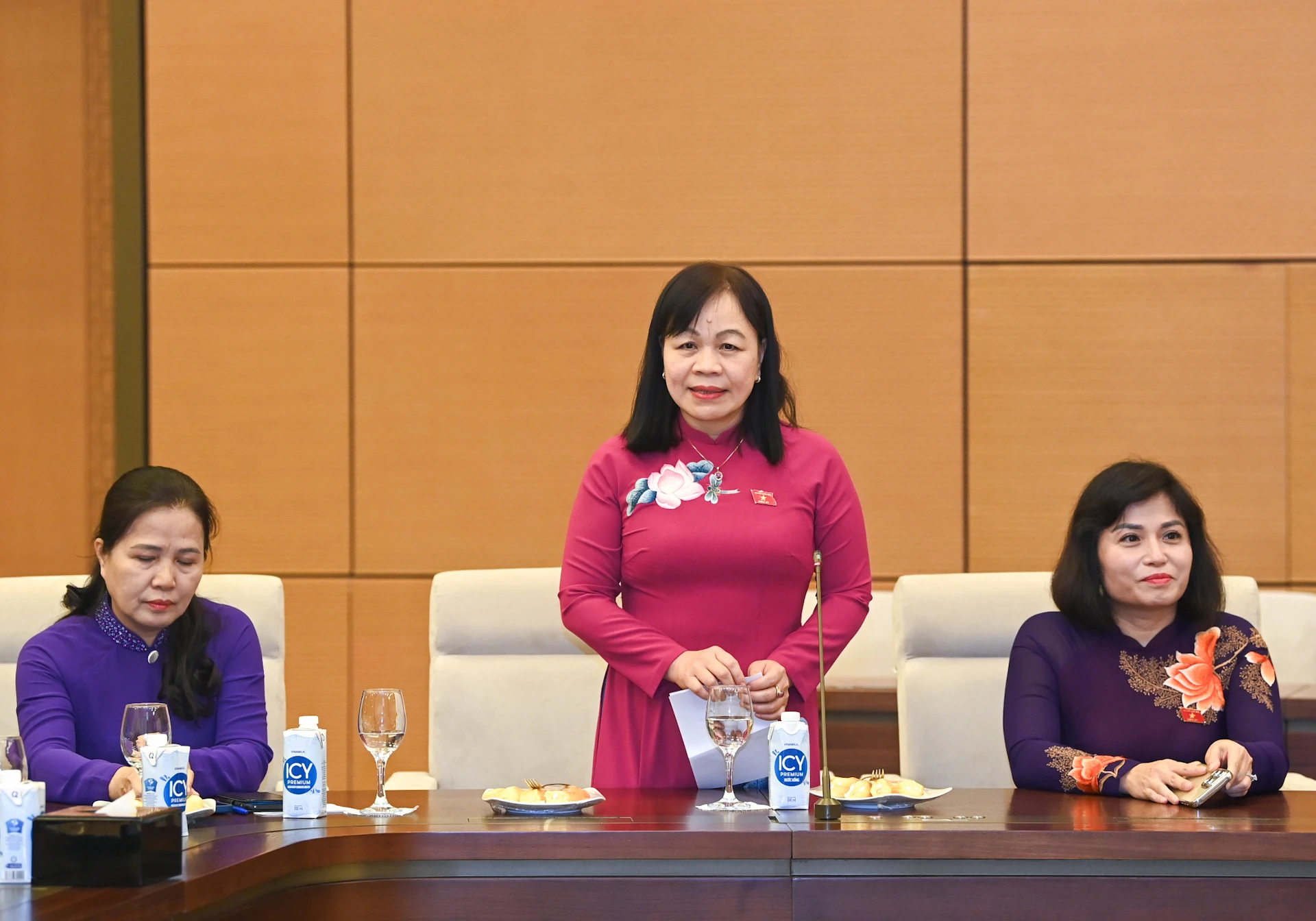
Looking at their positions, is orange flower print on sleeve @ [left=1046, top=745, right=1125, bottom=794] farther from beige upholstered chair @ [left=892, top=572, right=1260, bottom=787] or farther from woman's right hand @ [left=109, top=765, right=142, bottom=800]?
woman's right hand @ [left=109, top=765, right=142, bottom=800]

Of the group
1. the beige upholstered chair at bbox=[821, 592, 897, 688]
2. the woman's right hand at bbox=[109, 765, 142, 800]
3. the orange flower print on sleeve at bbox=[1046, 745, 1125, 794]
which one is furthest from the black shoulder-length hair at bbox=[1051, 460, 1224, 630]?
the woman's right hand at bbox=[109, 765, 142, 800]

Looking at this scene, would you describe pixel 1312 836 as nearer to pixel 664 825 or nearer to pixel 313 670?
pixel 664 825

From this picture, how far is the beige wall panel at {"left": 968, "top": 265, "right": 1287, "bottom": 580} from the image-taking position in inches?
151

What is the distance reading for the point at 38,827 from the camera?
1.50 m

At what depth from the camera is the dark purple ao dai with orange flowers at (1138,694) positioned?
2264 millimetres

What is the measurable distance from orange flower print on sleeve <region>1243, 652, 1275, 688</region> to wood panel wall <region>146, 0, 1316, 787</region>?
158 centimetres

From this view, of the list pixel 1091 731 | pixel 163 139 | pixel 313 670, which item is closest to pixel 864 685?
pixel 1091 731

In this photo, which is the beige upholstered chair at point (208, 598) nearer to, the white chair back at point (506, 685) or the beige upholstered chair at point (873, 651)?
the white chair back at point (506, 685)

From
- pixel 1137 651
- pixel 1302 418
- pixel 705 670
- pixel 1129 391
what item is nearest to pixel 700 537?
pixel 705 670

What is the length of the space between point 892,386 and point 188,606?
2.19 meters

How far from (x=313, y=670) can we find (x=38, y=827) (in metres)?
2.53

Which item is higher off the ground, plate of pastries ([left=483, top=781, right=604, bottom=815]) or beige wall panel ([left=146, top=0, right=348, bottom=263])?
beige wall panel ([left=146, top=0, right=348, bottom=263])

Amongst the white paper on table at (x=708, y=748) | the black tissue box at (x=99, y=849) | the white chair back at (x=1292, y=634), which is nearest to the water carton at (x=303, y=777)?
the black tissue box at (x=99, y=849)

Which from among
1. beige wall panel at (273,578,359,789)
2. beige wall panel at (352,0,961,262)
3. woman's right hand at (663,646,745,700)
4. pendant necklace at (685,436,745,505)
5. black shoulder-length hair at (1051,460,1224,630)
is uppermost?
beige wall panel at (352,0,961,262)
